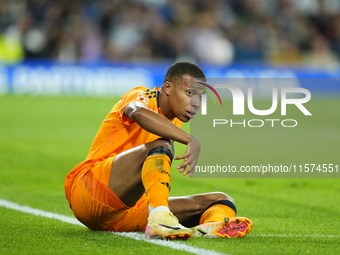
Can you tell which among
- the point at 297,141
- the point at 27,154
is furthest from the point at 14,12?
the point at 297,141

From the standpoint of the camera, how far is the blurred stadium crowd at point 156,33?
1675cm

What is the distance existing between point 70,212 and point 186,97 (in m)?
1.92

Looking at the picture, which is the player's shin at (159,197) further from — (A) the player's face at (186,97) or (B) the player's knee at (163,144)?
(A) the player's face at (186,97)

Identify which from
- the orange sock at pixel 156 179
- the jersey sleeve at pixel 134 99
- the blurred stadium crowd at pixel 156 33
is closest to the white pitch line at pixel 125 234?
the orange sock at pixel 156 179

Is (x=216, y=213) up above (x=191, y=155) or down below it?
below

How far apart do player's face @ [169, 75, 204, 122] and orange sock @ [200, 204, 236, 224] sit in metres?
0.69

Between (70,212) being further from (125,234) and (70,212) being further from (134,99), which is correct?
(134,99)

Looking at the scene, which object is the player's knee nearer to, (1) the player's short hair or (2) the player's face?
(2) the player's face

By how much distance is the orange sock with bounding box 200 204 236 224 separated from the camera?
3682mm

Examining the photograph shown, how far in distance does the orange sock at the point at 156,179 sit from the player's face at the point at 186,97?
Answer: 466 millimetres

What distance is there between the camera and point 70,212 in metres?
4.91

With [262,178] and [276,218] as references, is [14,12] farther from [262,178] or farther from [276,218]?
[276,218]

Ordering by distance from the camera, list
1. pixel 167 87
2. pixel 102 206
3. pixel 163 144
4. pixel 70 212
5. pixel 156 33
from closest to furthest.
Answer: pixel 163 144 < pixel 102 206 < pixel 167 87 < pixel 70 212 < pixel 156 33

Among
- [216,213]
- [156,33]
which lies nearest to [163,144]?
[216,213]
